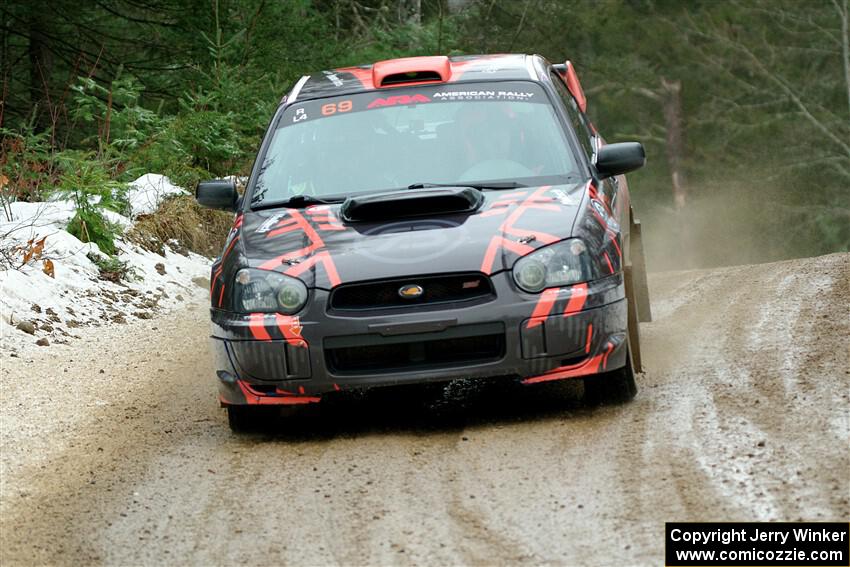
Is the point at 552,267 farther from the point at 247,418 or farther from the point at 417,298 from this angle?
the point at 247,418

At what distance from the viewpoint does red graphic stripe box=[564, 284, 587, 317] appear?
18.8 ft

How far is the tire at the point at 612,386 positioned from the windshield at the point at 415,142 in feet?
3.71

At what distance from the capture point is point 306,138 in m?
7.25

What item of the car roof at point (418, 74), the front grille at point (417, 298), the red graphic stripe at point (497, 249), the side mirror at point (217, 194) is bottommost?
the front grille at point (417, 298)

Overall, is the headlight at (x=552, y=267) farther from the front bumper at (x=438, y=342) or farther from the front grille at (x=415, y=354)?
the front grille at (x=415, y=354)

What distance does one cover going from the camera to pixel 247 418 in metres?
6.28

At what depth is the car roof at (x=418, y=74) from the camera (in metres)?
7.39

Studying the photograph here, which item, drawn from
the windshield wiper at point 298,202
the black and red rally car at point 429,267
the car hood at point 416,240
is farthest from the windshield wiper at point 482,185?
the windshield wiper at point 298,202

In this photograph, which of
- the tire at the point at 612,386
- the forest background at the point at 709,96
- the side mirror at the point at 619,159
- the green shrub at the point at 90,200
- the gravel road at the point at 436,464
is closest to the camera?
the gravel road at the point at 436,464

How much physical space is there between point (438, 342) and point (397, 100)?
6.61 ft

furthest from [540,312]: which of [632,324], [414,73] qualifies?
[414,73]

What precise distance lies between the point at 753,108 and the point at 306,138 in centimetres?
3174

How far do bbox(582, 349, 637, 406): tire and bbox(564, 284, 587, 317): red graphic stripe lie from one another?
484 mm

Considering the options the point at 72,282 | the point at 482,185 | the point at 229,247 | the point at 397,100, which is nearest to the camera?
the point at 229,247
